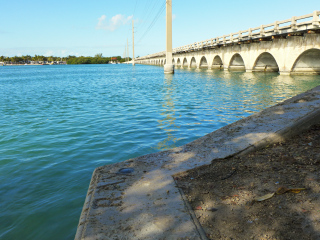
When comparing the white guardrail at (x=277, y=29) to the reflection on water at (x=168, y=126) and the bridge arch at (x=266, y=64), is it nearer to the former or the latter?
Result: the bridge arch at (x=266, y=64)

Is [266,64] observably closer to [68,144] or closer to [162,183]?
[68,144]

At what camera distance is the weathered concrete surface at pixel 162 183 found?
2.54 metres

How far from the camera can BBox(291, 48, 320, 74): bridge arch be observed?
87.2 ft

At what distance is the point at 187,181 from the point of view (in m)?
3.47

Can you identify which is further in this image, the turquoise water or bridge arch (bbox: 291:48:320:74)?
bridge arch (bbox: 291:48:320:74)

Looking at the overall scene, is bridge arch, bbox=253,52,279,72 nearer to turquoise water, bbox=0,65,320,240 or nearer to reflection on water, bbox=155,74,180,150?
turquoise water, bbox=0,65,320,240

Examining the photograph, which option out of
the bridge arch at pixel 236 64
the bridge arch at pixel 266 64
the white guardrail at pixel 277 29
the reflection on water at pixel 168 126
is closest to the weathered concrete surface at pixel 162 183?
the reflection on water at pixel 168 126

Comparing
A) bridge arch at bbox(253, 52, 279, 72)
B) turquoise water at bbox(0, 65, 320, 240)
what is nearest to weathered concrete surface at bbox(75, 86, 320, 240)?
turquoise water at bbox(0, 65, 320, 240)

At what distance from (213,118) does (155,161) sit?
20.8 feet

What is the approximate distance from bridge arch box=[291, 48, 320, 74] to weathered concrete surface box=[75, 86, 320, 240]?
24164 mm

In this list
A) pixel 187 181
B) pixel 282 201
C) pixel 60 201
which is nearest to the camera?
pixel 282 201

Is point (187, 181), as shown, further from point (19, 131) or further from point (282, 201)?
point (19, 131)

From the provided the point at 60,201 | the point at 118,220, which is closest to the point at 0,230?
the point at 60,201

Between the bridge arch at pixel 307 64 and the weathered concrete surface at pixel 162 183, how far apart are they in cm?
2416
